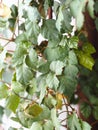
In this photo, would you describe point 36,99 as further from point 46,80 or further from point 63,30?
point 63,30

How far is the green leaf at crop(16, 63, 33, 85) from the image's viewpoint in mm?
854

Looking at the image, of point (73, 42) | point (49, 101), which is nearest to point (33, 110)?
point (49, 101)

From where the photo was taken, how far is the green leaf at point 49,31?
2.75ft

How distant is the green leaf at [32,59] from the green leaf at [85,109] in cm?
25

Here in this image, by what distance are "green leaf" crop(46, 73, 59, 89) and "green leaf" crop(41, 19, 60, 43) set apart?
0.37 feet

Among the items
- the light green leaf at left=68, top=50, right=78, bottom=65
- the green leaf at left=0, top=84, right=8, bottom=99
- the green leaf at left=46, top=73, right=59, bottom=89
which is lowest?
the green leaf at left=0, top=84, right=8, bottom=99

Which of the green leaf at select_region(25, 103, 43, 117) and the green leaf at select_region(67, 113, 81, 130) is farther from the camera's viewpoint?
the green leaf at select_region(25, 103, 43, 117)

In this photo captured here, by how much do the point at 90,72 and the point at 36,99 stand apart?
0.23 metres

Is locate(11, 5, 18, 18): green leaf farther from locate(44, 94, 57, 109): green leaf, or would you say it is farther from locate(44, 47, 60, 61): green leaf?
locate(44, 94, 57, 109): green leaf

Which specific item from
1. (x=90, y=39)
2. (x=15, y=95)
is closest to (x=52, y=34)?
(x=15, y=95)

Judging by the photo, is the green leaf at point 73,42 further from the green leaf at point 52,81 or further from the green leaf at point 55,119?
the green leaf at point 55,119

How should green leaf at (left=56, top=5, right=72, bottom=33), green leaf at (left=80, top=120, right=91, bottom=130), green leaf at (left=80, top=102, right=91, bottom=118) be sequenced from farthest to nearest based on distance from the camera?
green leaf at (left=80, top=102, right=91, bottom=118) < green leaf at (left=80, top=120, right=91, bottom=130) < green leaf at (left=56, top=5, right=72, bottom=33)

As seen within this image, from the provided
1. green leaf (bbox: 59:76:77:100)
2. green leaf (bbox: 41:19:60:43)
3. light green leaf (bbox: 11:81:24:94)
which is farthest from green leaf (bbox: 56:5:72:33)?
light green leaf (bbox: 11:81:24:94)

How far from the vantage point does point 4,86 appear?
96cm
